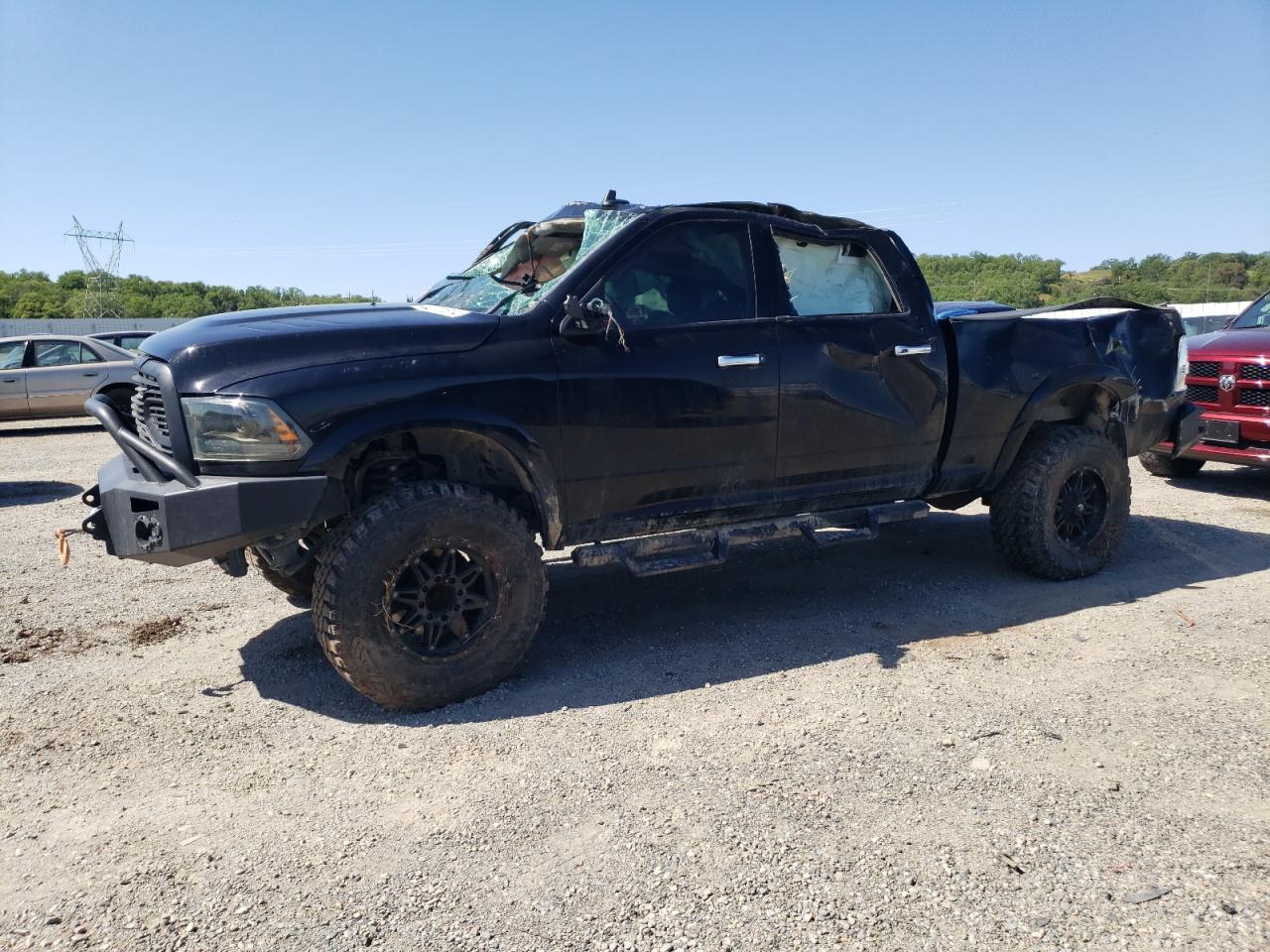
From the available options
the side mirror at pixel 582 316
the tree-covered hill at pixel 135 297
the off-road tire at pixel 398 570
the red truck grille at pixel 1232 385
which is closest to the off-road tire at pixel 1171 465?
the red truck grille at pixel 1232 385

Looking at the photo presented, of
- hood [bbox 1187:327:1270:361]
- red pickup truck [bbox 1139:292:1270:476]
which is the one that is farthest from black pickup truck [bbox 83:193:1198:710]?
hood [bbox 1187:327:1270:361]

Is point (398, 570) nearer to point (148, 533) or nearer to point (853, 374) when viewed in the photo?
point (148, 533)

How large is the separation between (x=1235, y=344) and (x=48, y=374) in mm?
15760

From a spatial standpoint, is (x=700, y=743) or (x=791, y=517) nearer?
(x=700, y=743)

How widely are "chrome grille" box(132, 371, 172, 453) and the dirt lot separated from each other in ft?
3.71

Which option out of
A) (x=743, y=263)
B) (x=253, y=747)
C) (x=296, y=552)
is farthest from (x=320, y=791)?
(x=743, y=263)

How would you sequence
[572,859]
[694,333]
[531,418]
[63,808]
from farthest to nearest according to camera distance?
[694,333] < [531,418] < [63,808] < [572,859]

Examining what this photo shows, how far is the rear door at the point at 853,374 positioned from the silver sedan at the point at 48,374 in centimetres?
1310

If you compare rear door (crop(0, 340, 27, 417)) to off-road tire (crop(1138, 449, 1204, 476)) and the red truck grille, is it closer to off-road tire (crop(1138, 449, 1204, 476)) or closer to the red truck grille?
off-road tire (crop(1138, 449, 1204, 476))

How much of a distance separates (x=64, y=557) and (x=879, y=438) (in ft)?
12.8

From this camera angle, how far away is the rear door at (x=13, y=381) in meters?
14.8

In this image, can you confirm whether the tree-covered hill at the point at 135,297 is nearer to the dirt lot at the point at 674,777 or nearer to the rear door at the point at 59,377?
the rear door at the point at 59,377

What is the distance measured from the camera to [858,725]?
12.4 feet

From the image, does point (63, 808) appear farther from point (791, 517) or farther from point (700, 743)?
point (791, 517)
